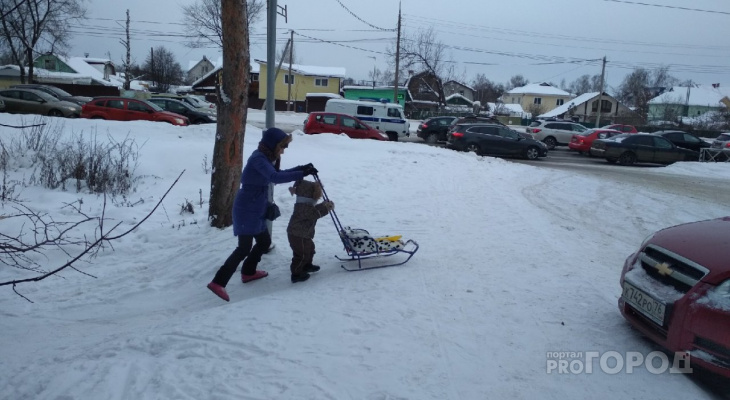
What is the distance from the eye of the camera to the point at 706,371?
10.2 feet

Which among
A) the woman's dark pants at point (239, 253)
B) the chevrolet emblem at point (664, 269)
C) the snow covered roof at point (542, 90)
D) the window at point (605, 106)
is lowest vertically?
the woman's dark pants at point (239, 253)

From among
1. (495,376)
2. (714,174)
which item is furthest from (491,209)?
(714,174)

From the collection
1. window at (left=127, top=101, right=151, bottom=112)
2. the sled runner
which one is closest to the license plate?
the sled runner

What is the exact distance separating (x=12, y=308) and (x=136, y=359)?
8.30 ft

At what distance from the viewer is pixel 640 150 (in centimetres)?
1992

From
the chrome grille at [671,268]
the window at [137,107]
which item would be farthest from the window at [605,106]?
the chrome grille at [671,268]

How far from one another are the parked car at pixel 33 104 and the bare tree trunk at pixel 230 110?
18.6m

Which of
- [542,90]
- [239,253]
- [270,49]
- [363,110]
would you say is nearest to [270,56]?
[270,49]

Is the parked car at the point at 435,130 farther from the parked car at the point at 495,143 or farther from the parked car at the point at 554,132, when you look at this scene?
the parked car at the point at 495,143

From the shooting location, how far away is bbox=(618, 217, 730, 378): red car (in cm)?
294

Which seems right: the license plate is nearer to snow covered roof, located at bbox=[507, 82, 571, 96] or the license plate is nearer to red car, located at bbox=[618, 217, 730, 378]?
red car, located at bbox=[618, 217, 730, 378]

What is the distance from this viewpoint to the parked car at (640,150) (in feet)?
65.2

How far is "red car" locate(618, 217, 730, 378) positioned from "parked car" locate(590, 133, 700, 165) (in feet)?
58.6

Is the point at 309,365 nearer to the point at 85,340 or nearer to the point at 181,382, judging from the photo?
the point at 181,382
